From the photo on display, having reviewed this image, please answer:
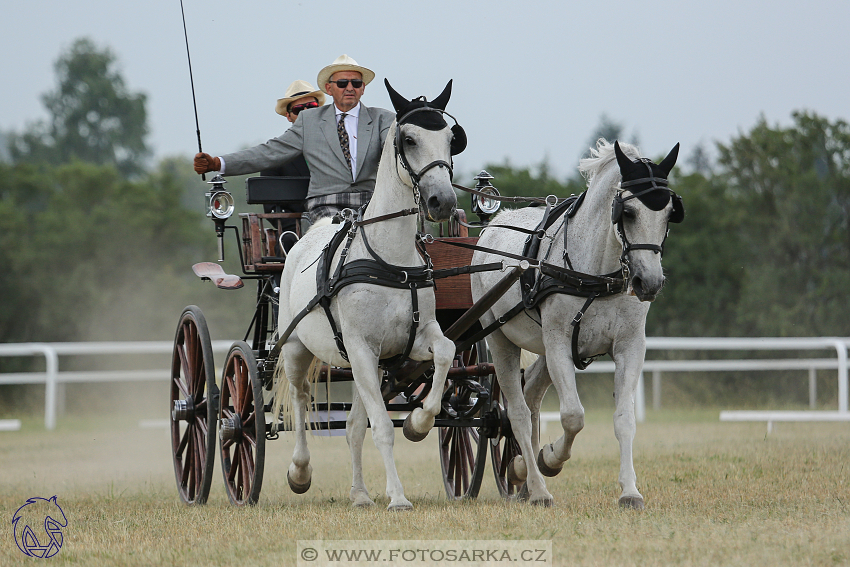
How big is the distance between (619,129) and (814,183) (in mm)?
31891

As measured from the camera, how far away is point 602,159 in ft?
19.7

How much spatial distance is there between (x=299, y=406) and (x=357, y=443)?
64 cm

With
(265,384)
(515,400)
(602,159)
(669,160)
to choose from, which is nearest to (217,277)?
(265,384)

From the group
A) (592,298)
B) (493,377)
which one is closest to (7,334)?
(493,377)

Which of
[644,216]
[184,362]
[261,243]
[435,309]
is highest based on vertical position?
[644,216]

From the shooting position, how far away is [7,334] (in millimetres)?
20734

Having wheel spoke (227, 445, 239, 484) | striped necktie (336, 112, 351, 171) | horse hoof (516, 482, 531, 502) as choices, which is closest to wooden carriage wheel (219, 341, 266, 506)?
wheel spoke (227, 445, 239, 484)

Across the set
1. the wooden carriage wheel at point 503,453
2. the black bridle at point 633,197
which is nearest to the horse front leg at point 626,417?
the black bridle at point 633,197

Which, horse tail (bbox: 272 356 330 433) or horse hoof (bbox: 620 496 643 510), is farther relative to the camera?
horse tail (bbox: 272 356 330 433)

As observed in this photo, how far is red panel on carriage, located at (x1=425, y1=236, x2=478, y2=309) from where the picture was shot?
6.62m

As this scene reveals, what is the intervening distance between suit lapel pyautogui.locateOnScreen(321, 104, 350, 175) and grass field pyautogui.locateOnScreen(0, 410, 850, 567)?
227 cm

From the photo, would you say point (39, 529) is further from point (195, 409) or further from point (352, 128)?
point (352, 128)

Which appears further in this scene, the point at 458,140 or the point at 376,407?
the point at 376,407

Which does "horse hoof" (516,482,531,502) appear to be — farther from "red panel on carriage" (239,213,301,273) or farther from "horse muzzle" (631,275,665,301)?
"red panel on carriage" (239,213,301,273)
